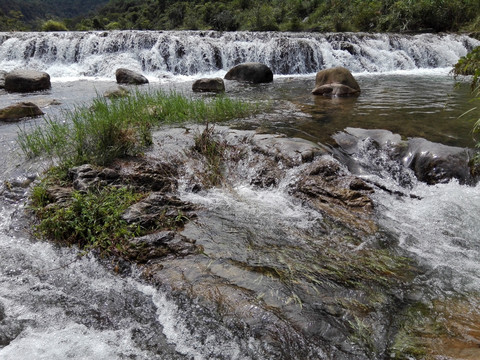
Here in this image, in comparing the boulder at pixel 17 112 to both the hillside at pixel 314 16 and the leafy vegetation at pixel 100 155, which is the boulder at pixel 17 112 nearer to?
the leafy vegetation at pixel 100 155

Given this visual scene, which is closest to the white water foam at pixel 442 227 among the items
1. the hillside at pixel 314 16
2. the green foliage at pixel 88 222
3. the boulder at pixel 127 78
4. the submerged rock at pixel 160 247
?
the submerged rock at pixel 160 247

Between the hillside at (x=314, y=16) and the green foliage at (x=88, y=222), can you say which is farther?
the hillside at (x=314, y=16)

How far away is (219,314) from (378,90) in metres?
9.76

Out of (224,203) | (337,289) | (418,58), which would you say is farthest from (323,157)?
(418,58)

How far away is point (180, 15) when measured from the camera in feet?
119

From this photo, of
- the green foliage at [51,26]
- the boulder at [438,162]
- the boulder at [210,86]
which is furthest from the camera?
the green foliage at [51,26]

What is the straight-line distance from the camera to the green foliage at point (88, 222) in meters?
3.08

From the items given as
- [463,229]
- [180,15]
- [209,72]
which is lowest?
[463,229]

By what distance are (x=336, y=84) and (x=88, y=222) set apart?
8203 mm

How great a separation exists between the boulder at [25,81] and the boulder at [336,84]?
8774 mm

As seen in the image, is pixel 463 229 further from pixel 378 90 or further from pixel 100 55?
pixel 100 55

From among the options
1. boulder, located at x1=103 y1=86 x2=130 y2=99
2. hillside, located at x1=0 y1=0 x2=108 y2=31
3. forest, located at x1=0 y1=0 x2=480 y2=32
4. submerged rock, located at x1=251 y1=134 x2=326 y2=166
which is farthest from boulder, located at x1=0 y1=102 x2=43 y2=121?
hillside, located at x1=0 y1=0 x2=108 y2=31

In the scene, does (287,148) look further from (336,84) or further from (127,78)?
(127,78)

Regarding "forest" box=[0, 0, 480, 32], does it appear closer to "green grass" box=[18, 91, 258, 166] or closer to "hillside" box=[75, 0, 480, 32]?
"hillside" box=[75, 0, 480, 32]
